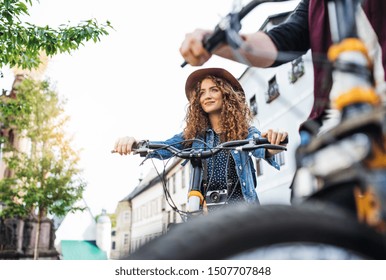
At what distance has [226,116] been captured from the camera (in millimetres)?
1071

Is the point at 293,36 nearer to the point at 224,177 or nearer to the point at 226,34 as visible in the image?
the point at 226,34

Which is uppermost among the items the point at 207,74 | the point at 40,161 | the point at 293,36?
the point at 40,161

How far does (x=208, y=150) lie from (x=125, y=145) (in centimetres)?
18

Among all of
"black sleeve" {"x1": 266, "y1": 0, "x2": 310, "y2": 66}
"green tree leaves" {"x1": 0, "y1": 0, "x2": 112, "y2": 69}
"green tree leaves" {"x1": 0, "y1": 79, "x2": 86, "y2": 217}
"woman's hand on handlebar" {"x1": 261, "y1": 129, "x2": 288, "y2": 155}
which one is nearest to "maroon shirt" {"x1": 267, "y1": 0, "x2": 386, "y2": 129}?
"black sleeve" {"x1": 266, "y1": 0, "x2": 310, "y2": 66}

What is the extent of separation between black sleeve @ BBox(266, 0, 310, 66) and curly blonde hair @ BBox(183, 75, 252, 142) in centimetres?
38

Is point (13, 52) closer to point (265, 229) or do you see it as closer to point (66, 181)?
point (66, 181)

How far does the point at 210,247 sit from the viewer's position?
279 mm

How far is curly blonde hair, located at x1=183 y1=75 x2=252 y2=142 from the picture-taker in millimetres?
1066

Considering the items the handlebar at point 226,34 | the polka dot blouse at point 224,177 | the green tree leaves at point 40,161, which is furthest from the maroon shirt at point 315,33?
the green tree leaves at point 40,161

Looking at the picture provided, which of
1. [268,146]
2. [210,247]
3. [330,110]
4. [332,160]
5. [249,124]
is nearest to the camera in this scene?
[210,247]

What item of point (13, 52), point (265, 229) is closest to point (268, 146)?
point (265, 229)

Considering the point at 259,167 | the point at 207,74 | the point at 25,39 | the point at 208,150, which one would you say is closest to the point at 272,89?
the point at 208,150

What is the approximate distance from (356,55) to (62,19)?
1547mm

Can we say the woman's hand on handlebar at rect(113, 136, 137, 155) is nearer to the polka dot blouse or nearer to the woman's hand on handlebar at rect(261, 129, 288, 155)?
the polka dot blouse
